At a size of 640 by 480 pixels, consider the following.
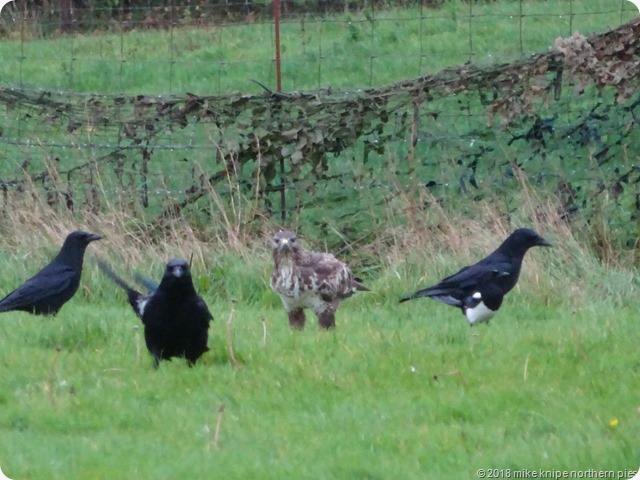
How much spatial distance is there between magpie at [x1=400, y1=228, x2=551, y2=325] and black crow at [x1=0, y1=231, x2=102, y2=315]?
2529 millimetres

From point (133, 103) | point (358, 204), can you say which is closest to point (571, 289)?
point (358, 204)

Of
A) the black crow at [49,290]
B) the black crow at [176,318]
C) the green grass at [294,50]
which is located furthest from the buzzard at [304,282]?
the green grass at [294,50]

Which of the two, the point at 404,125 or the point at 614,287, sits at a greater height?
the point at 404,125

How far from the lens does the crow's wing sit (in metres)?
8.84

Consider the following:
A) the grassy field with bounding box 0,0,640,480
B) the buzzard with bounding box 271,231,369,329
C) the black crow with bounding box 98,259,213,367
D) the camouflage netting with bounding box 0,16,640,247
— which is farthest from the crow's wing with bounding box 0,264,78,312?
the black crow with bounding box 98,259,213,367

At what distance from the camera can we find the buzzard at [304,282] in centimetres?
789

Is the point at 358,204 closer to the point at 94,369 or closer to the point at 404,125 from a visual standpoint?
the point at 404,125

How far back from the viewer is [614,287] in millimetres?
9312

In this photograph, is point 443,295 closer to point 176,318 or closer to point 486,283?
point 486,283

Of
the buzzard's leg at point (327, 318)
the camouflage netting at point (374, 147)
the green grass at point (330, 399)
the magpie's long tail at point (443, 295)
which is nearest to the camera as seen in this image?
the green grass at point (330, 399)

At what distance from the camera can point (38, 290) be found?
349 inches

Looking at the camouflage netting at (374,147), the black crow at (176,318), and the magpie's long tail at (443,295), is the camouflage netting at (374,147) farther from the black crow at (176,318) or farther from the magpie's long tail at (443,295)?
the black crow at (176,318)

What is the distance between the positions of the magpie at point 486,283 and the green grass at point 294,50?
10995mm

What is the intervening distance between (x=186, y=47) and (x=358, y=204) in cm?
1164
